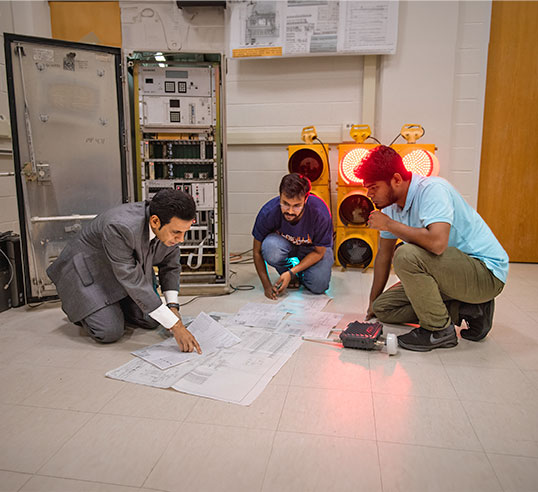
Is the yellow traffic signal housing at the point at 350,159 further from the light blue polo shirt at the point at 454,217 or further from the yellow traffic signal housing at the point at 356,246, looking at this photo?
the light blue polo shirt at the point at 454,217

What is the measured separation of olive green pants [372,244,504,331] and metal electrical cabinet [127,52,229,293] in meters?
1.36

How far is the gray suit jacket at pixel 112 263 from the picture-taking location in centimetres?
186

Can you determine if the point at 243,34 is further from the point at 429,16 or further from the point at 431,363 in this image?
the point at 431,363

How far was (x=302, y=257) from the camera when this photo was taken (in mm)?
2992

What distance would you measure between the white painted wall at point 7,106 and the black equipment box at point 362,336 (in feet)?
8.28

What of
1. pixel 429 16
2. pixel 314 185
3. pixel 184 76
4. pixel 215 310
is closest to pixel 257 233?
pixel 215 310

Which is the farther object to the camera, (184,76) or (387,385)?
(184,76)

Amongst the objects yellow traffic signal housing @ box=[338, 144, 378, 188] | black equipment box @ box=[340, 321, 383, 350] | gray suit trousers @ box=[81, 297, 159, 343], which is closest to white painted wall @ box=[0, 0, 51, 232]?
gray suit trousers @ box=[81, 297, 159, 343]

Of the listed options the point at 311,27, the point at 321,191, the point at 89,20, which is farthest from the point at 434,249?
the point at 89,20

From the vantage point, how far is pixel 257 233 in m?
2.89

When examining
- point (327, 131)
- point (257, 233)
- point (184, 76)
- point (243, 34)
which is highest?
point (243, 34)

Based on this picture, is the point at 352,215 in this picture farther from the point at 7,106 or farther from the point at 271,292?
the point at 7,106

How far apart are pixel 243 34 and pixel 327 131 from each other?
3.60 feet

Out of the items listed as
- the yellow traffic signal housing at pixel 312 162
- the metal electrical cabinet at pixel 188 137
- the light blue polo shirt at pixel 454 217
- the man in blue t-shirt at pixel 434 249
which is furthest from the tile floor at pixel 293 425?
the yellow traffic signal housing at pixel 312 162
